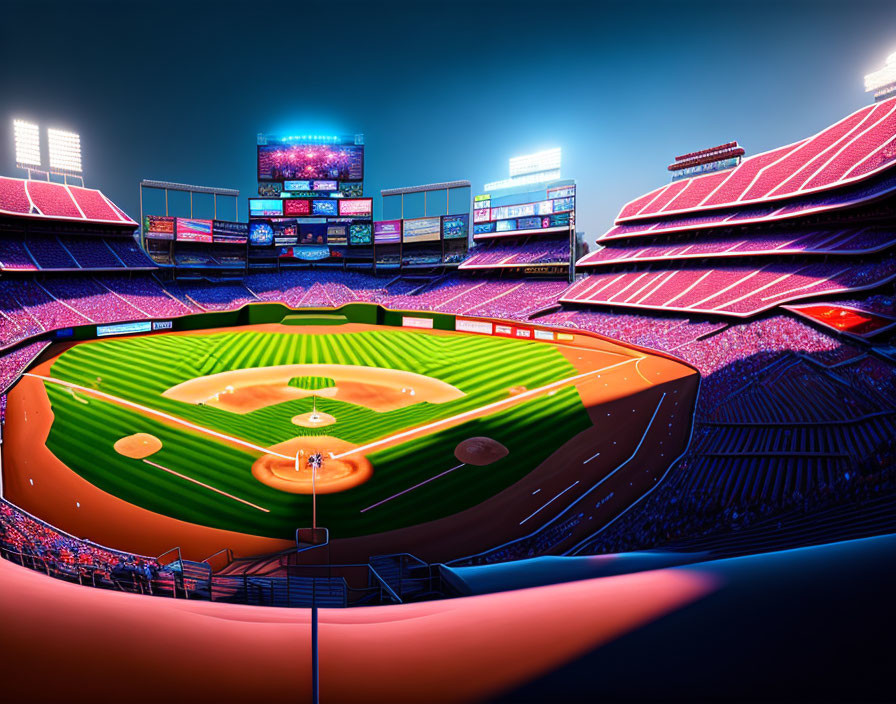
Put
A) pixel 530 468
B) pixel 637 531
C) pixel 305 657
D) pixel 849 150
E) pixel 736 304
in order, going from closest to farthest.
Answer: pixel 305 657
pixel 637 531
pixel 530 468
pixel 736 304
pixel 849 150

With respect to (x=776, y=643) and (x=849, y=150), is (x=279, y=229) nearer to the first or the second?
(x=849, y=150)

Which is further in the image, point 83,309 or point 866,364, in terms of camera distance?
point 83,309

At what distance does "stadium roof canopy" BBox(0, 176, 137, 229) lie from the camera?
120 ft

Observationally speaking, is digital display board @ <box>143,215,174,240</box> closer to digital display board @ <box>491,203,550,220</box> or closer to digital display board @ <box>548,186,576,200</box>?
digital display board @ <box>491,203,550,220</box>

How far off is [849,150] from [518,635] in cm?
3983

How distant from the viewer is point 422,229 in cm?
5144

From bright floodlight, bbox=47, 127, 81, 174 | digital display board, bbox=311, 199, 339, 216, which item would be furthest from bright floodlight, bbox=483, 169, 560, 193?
bright floodlight, bbox=47, 127, 81, 174

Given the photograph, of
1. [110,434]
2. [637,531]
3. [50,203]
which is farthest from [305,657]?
[50,203]

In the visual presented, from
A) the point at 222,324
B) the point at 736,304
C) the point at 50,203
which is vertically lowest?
the point at 222,324

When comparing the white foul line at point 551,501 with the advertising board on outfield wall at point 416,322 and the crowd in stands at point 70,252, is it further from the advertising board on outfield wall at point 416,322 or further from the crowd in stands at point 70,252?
the crowd in stands at point 70,252

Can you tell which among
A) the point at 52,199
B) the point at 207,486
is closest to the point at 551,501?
the point at 207,486

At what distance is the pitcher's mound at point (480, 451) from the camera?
14295 millimetres

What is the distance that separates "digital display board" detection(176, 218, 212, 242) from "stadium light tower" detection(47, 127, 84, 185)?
1053 centimetres

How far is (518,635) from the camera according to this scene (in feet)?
7.95
